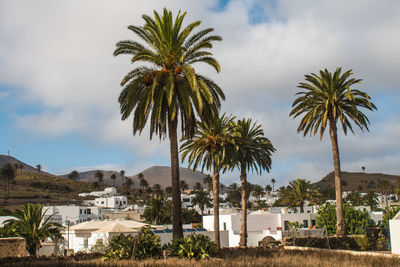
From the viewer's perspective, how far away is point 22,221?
129 feet

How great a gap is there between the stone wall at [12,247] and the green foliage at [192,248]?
11601mm

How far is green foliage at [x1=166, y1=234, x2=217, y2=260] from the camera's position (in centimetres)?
2051

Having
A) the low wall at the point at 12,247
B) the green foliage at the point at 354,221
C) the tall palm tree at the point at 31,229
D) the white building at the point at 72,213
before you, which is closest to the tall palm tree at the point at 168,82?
the low wall at the point at 12,247

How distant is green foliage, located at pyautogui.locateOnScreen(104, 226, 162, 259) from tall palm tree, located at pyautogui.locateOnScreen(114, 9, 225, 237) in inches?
112

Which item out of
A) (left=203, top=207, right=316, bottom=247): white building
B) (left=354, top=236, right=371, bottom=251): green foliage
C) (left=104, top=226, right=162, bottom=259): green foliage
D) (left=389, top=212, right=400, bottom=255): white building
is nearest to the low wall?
(left=104, top=226, right=162, bottom=259): green foliage

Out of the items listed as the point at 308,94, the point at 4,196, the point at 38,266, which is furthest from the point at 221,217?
the point at 4,196

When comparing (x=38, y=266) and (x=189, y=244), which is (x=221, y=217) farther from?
(x=38, y=266)

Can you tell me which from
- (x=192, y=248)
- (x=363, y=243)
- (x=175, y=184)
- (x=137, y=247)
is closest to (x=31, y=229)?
(x=175, y=184)

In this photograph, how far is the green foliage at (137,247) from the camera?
2095 cm

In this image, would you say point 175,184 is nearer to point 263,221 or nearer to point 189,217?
point 263,221

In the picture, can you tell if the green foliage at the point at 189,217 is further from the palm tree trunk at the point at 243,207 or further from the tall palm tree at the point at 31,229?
the tall palm tree at the point at 31,229

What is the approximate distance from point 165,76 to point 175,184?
659 cm

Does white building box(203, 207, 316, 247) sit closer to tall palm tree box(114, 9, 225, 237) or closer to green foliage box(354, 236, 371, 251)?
green foliage box(354, 236, 371, 251)

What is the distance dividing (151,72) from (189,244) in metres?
→ 11.0
